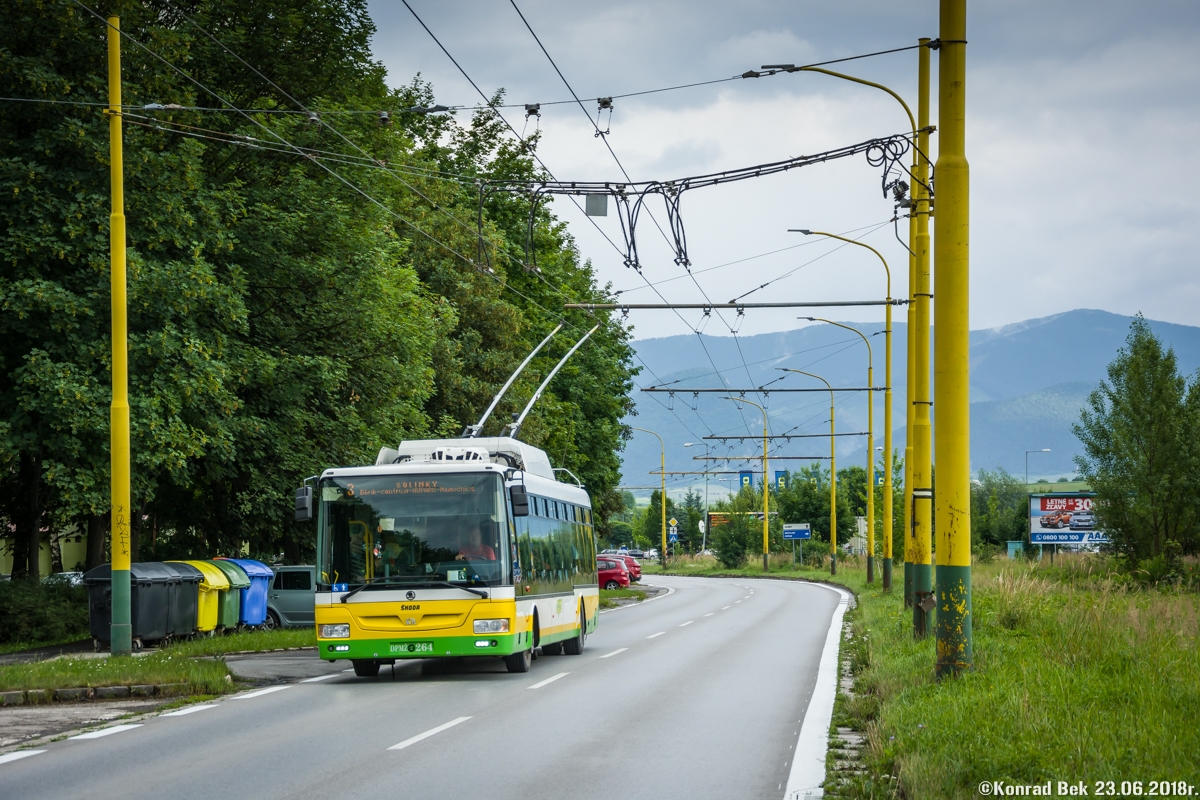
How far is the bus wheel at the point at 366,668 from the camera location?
1781 cm

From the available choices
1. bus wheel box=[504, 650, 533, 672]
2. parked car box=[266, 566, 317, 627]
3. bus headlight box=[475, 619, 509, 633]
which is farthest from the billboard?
bus headlight box=[475, 619, 509, 633]

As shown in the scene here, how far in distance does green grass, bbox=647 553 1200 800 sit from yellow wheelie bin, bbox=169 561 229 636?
43.5ft

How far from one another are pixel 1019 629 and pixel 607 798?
10218mm

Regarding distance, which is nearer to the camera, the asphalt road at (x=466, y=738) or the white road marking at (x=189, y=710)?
the asphalt road at (x=466, y=738)

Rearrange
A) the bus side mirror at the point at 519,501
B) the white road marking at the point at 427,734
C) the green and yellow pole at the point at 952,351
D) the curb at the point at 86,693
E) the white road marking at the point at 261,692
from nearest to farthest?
1. the white road marking at the point at 427,734
2. the green and yellow pole at the point at 952,351
3. the curb at the point at 86,693
4. the white road marking at the point at 261,692
5. the bus side mirror at the point at 519,501

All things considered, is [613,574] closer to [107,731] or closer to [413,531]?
[413,531]

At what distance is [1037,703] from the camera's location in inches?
389

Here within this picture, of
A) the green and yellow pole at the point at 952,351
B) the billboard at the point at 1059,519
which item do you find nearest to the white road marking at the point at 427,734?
the green and yellow pole at the point at 952,351

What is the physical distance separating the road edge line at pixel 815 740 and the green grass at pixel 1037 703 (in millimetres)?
229

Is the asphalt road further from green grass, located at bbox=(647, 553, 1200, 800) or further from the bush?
the bush

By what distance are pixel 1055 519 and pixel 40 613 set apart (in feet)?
136

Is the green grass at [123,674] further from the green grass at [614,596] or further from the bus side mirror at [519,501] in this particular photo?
the green grass at [614,596]

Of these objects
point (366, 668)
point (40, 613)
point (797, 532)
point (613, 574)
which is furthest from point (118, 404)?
point (797, 532)

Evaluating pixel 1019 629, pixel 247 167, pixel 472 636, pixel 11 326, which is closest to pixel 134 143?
pixel 11 326
